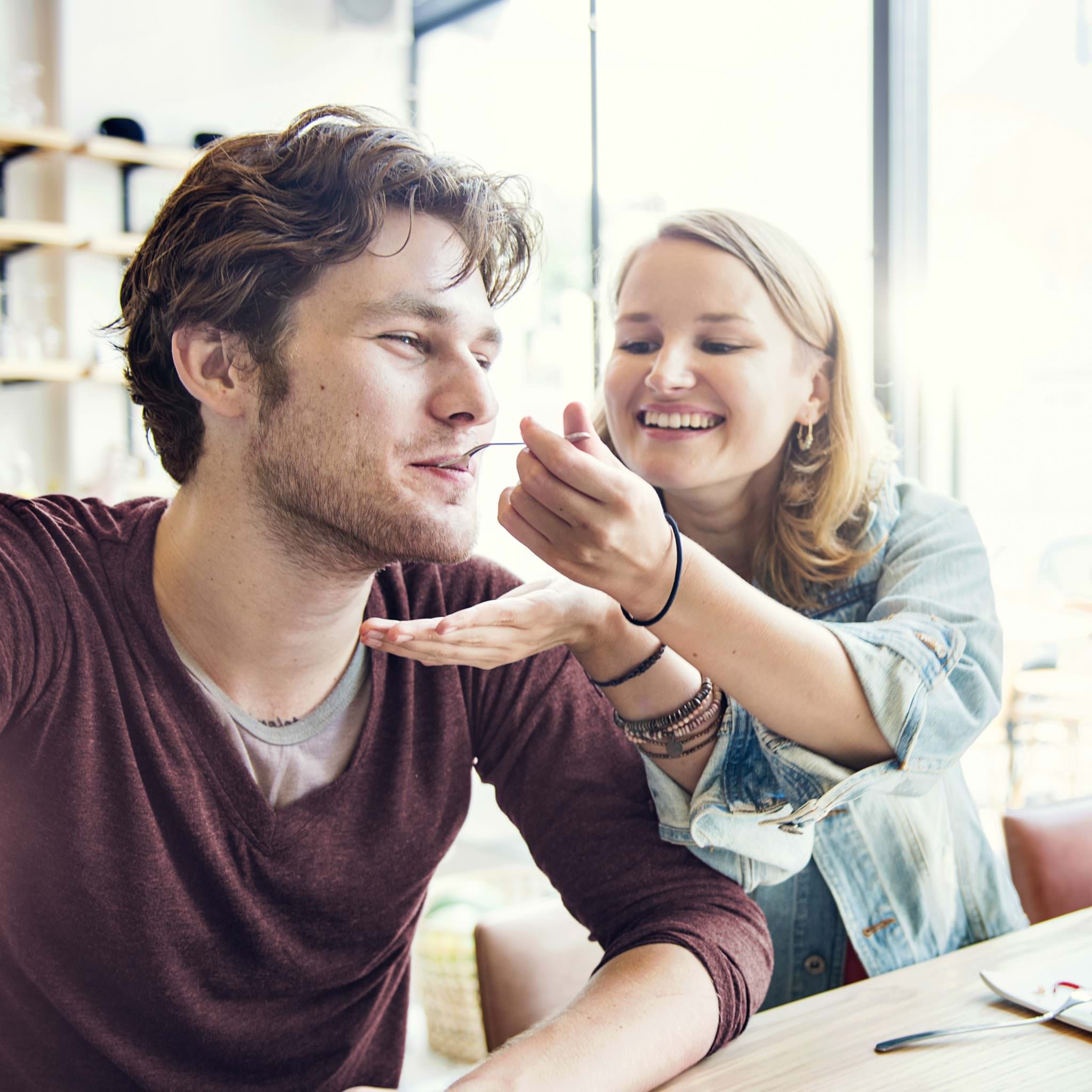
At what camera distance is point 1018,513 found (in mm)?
2711

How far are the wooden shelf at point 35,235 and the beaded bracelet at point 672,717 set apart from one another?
316 cm

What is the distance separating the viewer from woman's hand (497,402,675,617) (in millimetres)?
933

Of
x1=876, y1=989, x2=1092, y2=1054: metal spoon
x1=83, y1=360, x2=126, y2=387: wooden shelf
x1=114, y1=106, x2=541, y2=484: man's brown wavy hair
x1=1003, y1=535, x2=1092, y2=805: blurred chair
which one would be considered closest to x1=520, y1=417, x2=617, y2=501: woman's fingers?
x1=114, y1=106, x2=541, y2=484: man's brown wavy hair

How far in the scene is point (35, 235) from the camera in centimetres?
364

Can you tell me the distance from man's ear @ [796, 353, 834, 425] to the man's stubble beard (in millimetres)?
586

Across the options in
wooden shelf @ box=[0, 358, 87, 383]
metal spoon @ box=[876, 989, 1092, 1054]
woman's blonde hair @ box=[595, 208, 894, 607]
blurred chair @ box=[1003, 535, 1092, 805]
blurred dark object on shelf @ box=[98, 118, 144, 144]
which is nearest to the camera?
metal spoon @ box=[876, 989, 1092, 1054]

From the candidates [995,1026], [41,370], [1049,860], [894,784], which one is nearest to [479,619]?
[894,784]

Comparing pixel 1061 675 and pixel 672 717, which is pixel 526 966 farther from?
pixel 1061 675

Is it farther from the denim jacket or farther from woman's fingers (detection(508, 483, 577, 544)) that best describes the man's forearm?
woman's fingers (detection(508, 483, 577, 544))

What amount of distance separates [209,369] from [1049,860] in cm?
134

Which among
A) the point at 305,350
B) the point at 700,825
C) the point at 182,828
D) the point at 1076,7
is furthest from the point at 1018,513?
the point at 182,828

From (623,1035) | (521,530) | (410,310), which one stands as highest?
(410,310)

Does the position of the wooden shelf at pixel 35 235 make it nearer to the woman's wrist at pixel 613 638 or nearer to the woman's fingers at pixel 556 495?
the woman's wrist at pixel 613 638

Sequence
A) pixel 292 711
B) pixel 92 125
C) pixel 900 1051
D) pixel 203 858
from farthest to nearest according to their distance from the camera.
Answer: pixel 92 125 → pixel 292 711 → pixel 203 858 → pixel 900 1051
